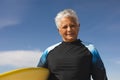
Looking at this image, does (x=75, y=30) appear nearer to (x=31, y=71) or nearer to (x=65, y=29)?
(x=65, y=29)

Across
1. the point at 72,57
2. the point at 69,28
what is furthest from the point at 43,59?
the point at 69,28

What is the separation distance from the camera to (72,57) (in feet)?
43.1

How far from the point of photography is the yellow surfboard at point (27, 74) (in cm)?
1293

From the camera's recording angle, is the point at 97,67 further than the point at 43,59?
No

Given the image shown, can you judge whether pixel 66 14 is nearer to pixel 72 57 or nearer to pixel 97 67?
pixel 72 57

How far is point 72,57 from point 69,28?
0.54 metres

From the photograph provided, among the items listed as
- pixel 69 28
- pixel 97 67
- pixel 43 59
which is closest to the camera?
pixel 69 28

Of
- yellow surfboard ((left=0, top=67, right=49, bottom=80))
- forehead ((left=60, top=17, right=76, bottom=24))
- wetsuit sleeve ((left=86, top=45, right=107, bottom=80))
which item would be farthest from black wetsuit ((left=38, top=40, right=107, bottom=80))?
forehead ((left=60, top=17, right=76, bottom=24))

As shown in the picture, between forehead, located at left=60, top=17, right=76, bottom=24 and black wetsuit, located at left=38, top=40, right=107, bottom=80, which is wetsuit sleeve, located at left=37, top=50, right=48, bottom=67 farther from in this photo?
forehead, located at left=60, top=17, right=76, bottom=24

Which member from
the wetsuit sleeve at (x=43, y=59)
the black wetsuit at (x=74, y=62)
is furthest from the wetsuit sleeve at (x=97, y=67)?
the wetsuit sleeve at (x=43, y=59)

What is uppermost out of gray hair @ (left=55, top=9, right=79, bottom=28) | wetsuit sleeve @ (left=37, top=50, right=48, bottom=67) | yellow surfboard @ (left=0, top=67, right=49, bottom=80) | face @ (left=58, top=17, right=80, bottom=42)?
gray hair @ (left=55, top=9, right=79, bottom=28)

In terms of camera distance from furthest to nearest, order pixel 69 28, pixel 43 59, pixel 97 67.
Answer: pixel 43 59 → pixel 97 67 → pixel 69 28

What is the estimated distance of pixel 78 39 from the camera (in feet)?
43.5

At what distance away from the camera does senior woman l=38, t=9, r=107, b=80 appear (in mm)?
13062
